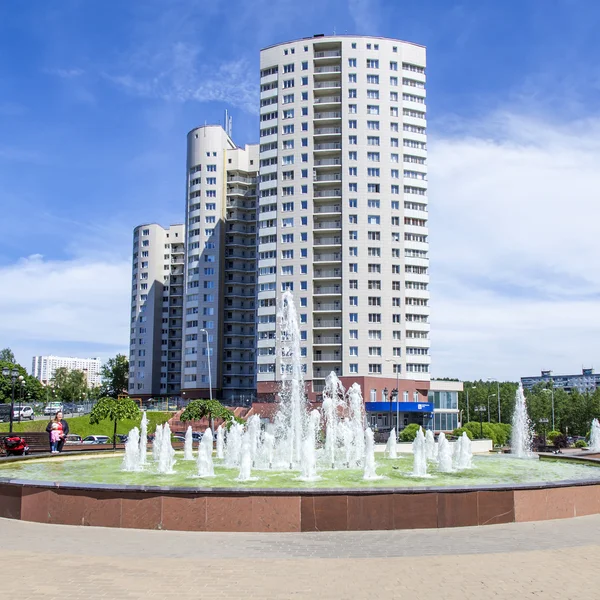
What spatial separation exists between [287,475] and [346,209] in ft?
186

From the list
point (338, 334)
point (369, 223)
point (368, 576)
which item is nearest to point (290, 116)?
point (369, 223)

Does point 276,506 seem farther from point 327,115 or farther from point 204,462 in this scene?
point 327,115

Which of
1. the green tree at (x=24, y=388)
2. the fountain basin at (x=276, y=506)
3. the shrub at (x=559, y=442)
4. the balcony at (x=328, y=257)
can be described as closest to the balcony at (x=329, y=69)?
the balcony at (x=328, y=257)

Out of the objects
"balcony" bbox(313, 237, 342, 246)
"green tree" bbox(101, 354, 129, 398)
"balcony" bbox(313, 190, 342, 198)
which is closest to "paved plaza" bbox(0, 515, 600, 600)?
"balcony" bbox(313, 237, 342, 246)

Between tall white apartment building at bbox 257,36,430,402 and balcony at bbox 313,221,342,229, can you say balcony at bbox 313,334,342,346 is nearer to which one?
tall white apartment building at bbox 257,36,430,402

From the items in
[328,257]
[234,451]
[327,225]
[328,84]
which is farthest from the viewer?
[328,84]

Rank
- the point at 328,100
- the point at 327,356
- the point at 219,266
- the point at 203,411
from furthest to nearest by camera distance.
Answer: the point at 219,266 → the point at 328,100 → the point at 327,356 → the point at 203,411

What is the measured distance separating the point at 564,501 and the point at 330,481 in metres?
6.66

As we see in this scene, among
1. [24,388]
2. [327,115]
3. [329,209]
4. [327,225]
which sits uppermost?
[327,115]

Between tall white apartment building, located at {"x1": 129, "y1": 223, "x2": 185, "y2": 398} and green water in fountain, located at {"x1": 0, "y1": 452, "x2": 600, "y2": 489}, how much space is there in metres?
79.3

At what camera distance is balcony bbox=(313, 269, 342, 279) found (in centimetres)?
7300

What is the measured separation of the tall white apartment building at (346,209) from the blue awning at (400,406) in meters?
1.86

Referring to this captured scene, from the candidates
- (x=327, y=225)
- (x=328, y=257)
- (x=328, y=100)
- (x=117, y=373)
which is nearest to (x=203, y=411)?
(x=328, y=257)

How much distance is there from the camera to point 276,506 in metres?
11.3
